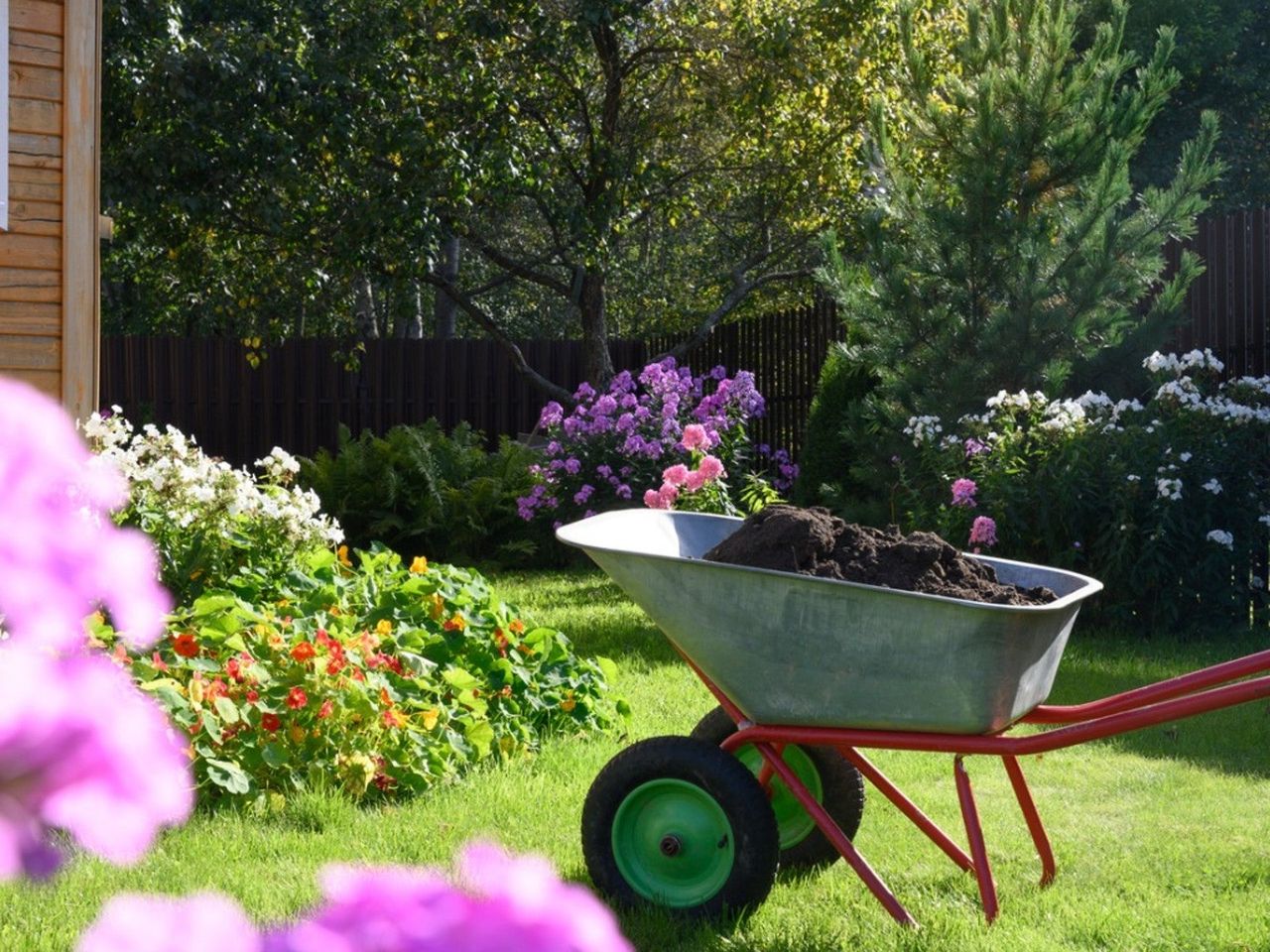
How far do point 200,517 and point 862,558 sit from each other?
2765 millimetres

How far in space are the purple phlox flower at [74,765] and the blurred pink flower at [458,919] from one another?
0.16ft

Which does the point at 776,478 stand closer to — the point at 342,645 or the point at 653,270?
the point at 342,645

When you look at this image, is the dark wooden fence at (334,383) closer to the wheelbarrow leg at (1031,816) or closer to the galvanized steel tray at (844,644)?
the wheelbarrow leg at (1031,816)

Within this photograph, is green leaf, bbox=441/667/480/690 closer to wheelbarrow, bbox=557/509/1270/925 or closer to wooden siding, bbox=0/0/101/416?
wheelbarrow, bbox=557/509/1270/925

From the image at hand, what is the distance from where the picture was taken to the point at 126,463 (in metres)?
4.75

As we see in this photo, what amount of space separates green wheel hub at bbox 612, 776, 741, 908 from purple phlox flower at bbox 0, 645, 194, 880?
2.63 metres

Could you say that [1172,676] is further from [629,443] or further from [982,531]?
[629,443]

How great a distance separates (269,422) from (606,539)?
11151mm

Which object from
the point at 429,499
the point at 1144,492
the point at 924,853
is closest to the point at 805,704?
the point at 924,853

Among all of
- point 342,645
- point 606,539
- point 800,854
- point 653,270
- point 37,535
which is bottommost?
point 800,854

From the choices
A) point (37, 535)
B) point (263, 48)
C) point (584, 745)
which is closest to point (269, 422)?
point (263, 48)

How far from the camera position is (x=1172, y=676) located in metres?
5.53

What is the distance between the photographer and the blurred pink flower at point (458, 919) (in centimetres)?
31

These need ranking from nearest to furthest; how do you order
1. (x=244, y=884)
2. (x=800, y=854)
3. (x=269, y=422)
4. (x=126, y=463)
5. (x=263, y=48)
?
(x=244, y=884)
(x=800, y=854)
(x=126, y=463)
(x=263, y=48)
(x=269, y=422)
